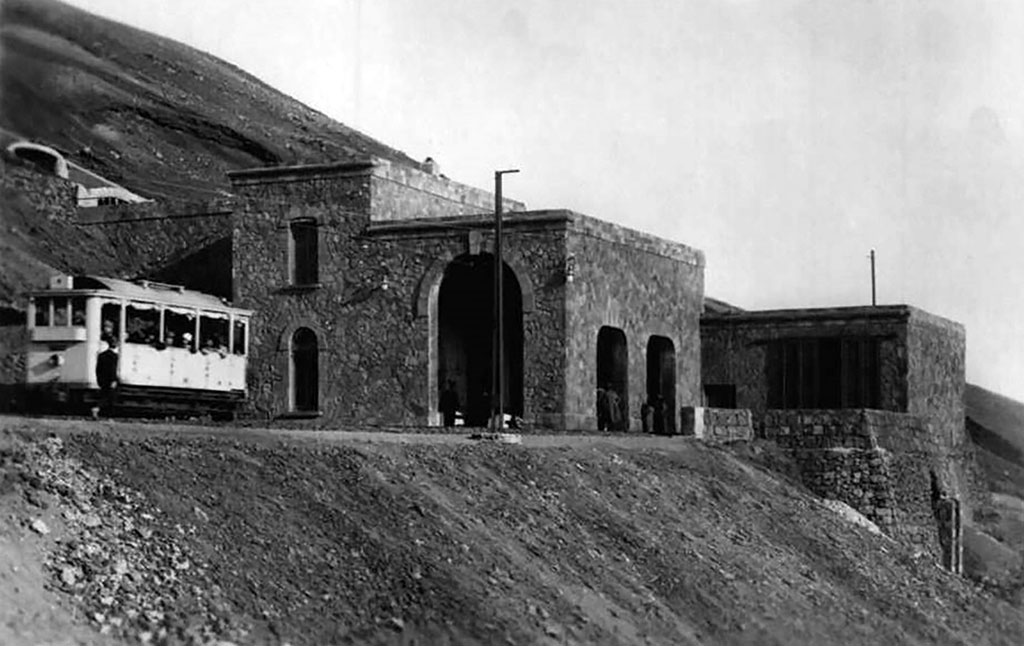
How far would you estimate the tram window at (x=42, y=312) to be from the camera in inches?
1019

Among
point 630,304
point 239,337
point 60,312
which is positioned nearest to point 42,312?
point 60,312

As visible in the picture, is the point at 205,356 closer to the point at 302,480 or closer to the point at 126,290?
the point at 126,290

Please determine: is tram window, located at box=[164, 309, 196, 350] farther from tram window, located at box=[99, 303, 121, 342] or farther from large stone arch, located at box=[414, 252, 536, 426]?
large stone arch, located at box=[414, 252, 536, 426]

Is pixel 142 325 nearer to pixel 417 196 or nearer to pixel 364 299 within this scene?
pixel 364 299

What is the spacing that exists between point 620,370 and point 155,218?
12.5 m

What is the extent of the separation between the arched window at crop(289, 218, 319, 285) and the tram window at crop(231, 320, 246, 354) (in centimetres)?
331

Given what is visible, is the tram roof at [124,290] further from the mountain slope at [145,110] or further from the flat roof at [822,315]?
the mountain slope at [145,110]

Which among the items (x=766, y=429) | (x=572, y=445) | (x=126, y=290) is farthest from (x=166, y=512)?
(x=766, y=429)

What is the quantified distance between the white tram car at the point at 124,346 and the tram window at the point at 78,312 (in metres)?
0.02

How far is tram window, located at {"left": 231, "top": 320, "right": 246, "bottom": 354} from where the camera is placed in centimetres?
3034

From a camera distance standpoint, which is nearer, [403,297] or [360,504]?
[360,504]

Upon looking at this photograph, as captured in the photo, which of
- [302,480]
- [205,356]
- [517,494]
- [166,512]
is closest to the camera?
[166,512]

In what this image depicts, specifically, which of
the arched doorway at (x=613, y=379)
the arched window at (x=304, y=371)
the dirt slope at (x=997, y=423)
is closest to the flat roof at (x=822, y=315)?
the arched doorway at (x=613, y=379)

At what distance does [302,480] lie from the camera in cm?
1605
